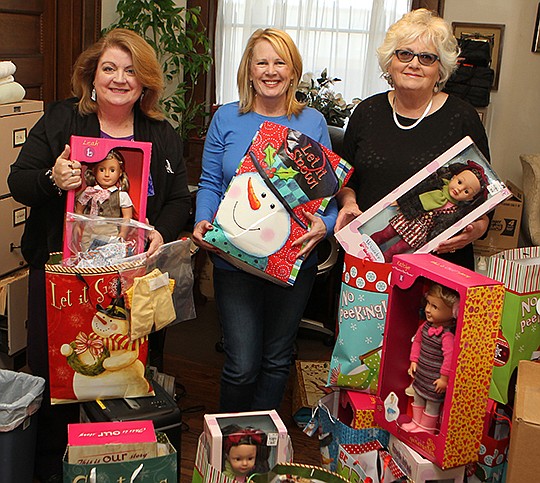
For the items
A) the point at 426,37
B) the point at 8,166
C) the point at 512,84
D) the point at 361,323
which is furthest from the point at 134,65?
the point at 512,84

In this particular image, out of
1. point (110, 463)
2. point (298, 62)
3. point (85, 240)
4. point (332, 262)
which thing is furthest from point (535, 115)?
point (110, 463)

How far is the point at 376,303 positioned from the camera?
2.03m

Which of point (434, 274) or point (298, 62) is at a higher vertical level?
point (298, 62)

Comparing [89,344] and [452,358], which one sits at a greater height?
[452,358]

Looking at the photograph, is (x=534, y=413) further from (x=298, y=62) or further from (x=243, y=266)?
(x=298, y=62)

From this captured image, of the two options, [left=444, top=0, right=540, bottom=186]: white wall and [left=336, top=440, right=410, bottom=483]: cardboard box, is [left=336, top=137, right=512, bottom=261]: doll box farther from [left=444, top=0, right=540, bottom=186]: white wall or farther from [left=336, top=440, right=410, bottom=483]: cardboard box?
[left=444, top=0, right=540, bottom=186]: white wall

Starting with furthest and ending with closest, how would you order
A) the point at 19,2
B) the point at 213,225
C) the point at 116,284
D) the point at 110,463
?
1. the point at 19,2
2. the point at 213,225
3. the point at 116,284
4. the point at 110,463

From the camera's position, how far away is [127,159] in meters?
2.04

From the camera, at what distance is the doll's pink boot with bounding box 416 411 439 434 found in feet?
5.94

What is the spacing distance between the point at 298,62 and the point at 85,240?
0.82 meters

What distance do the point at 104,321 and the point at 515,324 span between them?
1109 millimetres

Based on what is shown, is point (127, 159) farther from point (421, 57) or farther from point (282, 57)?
point (421, 57)

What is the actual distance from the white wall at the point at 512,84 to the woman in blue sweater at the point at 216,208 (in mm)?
2252

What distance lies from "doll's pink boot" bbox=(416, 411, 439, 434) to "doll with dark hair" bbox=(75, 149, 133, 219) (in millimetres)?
964
